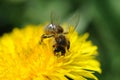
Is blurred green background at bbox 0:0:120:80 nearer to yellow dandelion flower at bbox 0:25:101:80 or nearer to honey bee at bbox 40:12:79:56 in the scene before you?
yellow dandelion flower at bbox 0:25:101:80

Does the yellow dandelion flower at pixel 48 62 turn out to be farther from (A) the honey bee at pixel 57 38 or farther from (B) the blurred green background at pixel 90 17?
(B) the blurred green background at pixel 90 17

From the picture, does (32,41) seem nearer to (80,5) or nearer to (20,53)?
(20,53)

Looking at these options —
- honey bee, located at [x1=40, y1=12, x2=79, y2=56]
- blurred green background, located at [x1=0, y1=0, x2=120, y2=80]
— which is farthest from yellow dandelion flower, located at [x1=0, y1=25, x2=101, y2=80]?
blurred green background, located at [x1=0, y1=0, x2=120, y2=80]

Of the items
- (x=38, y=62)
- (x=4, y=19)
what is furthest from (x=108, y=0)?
(x=38, y=62)

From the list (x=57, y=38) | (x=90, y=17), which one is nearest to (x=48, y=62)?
(x=57, y=38)

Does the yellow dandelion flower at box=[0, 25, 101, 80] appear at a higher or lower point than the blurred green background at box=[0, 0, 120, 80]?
lower

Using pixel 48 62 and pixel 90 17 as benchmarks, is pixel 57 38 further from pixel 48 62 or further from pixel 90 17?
pixel 90 17
